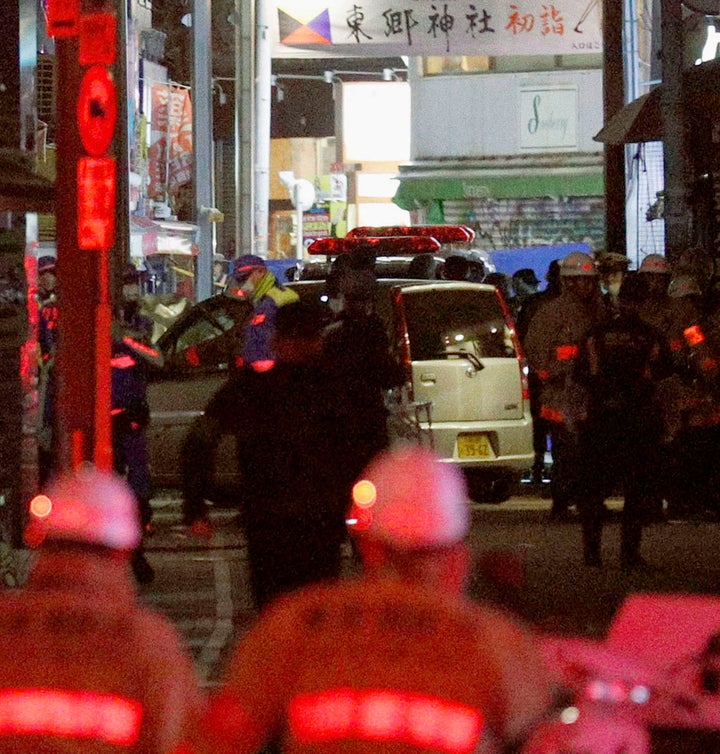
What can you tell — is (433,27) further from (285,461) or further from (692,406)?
(285,461)

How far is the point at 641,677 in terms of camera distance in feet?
17.3

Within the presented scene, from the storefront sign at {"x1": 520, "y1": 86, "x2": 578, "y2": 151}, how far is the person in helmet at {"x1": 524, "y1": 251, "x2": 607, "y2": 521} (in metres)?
21.3

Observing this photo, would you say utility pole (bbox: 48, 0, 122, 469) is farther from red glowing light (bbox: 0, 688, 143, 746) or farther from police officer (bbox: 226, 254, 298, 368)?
red glowing light (bbox: 0, 688, 143, 746)

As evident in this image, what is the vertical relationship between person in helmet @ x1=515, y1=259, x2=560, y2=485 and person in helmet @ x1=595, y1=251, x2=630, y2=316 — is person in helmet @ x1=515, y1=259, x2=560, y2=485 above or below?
below

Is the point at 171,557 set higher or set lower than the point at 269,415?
lower

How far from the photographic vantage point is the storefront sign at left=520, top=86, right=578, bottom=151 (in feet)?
110

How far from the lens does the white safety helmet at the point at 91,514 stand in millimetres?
4039

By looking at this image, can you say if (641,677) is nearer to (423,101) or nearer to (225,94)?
(423,101)

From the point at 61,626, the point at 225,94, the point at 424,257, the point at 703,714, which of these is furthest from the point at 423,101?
the point at 61,626

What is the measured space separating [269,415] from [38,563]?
293 cm

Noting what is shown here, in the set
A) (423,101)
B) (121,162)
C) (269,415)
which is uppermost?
(423,101)

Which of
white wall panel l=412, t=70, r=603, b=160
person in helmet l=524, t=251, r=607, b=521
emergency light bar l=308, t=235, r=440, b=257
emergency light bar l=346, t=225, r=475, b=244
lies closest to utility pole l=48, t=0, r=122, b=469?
person in helmet l=524, t=251, r=607, b=521

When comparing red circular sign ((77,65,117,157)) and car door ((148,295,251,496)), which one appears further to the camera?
car door ((148,295,251,496))

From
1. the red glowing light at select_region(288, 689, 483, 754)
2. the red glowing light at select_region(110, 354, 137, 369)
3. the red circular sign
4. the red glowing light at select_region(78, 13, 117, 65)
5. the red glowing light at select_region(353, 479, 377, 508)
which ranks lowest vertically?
the red glowing light at select_region(288, 689, 483, 754)
